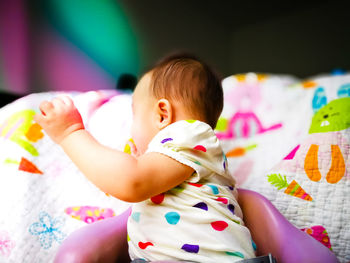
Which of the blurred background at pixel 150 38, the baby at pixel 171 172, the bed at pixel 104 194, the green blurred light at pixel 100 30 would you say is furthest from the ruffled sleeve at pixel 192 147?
the green blurred light at pixel 100 30

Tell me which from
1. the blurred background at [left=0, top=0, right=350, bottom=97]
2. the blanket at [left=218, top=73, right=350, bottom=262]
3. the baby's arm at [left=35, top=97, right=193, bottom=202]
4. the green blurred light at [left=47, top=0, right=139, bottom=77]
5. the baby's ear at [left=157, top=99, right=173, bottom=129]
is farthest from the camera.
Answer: the green blurred light at [left=47, top=0, right=139, bottom=77]

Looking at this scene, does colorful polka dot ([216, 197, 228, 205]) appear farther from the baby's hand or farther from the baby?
the baby's hand

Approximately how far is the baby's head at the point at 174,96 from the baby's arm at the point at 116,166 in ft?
0.35

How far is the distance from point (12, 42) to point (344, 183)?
1106 millimetres

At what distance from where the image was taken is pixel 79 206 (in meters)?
0.75

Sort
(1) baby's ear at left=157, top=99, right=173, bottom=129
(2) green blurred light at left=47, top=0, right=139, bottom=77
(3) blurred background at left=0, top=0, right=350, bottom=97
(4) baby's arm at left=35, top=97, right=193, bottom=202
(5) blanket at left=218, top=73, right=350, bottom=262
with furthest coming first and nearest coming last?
(2) green blurred light at left=47, top=0, right=139, bottom=77, (3) blurred background at left=0, top=0, right=350, bottom=97, (5) blanket at left=218, top=73, right=350, bottom=262, (1) baby's ear at left=157, top=99, right=173, bottom=129, (4) baby's arm at left=35, top=97, right=193, bottom=202

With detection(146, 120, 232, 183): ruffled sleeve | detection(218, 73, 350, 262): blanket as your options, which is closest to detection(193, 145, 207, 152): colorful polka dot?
Answer: detection(146, 120, 232, 183): ruffled sleeve

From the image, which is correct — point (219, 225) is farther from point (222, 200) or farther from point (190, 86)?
point (190, 86)

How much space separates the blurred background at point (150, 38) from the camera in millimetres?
1221

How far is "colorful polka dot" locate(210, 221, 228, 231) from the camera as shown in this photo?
53cm

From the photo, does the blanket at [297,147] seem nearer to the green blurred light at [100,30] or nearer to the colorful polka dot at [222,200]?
the colorful polka dot at [222,200]

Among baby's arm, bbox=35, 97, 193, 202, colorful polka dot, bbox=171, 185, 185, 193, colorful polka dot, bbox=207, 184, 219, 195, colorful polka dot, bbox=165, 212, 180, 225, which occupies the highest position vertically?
baby's arm, bbox=35, 97, 193, 202

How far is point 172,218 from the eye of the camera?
0.53 meters

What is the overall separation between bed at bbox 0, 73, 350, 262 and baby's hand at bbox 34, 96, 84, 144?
198mm
